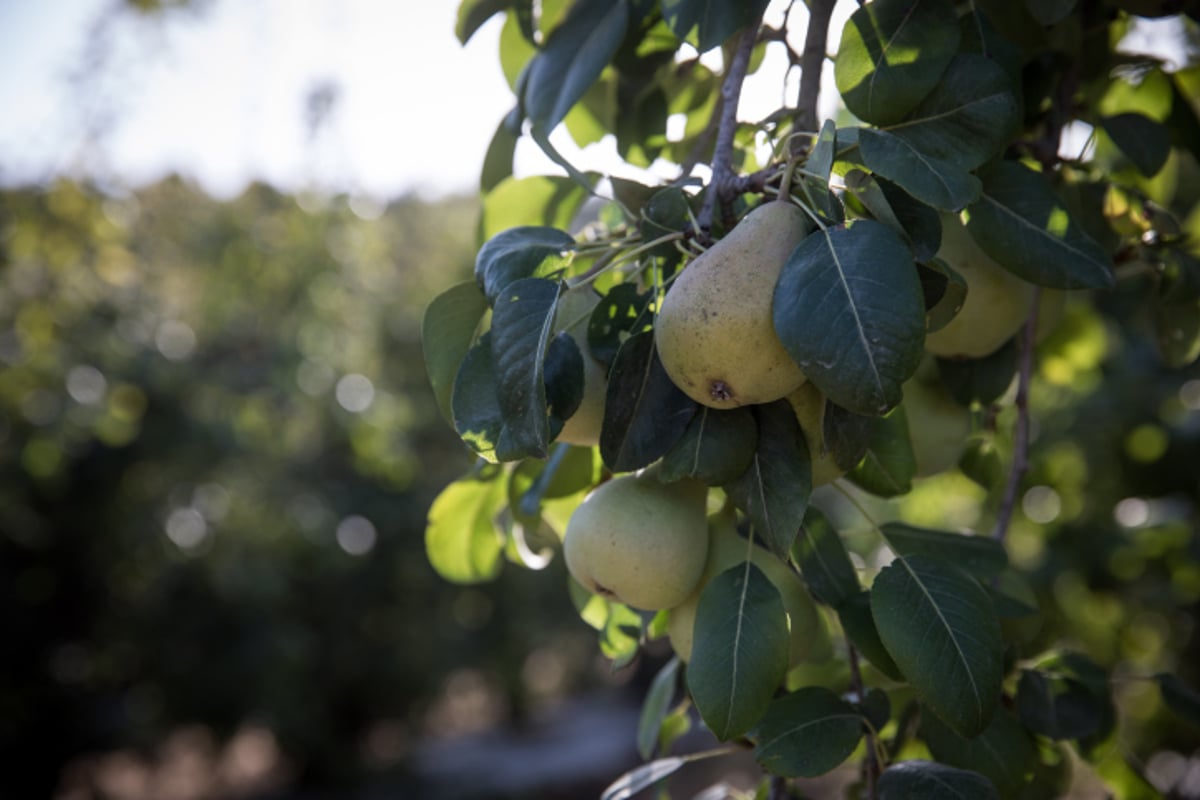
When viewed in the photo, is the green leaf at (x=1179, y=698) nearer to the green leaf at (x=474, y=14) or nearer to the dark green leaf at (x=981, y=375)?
the dark green leaf at (x=981, y=375)

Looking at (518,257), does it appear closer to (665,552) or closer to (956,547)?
(665,552)

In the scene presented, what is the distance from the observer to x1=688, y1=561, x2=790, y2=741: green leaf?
78 cm

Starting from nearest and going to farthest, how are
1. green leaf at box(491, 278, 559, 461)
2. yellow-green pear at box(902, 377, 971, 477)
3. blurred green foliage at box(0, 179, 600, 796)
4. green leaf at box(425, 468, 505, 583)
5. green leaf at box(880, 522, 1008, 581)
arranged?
green leaf at box(491, 278, 559, 461) < green leaf at box(880, 522, 1008, 581) < yellow-green pear at box(902, 377, 971, 477) < green leaf at box(425, 468, 505, 583) < blurred green foliage at box(0, 179, 600, 796)

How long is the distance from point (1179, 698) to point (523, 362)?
3.07ft

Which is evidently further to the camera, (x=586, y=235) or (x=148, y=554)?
(x=148, y=554)

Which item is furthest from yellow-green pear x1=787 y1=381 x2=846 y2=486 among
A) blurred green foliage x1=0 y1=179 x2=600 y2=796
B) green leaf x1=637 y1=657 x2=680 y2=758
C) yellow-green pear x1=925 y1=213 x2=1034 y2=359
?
blurred green foliage x1=0 y1=179 x2=600 y2=796

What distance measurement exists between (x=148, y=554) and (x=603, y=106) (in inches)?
176

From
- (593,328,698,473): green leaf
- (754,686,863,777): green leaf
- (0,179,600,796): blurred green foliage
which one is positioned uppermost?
(593,328,698,473): green leaf

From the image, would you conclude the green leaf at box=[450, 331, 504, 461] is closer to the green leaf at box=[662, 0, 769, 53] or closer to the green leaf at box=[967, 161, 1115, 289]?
the green leaf at box=[662, 0, 769, 53]

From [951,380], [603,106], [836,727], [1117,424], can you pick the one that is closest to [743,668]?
[836,727]

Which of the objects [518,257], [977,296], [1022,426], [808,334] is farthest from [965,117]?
[1022,426]

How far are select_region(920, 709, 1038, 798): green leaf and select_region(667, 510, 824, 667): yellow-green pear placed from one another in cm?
16

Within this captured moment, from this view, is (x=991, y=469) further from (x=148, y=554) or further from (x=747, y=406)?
(x=148, y=554)

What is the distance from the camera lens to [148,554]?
487cm
